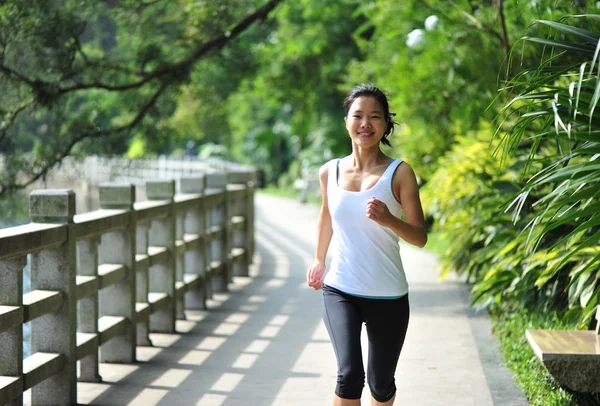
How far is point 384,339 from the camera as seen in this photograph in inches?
170

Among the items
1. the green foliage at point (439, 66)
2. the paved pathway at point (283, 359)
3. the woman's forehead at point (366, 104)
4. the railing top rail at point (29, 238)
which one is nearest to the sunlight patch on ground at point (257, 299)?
the paved pathway at point (283, 359)

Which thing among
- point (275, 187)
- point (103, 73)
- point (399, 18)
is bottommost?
point (275, 187)

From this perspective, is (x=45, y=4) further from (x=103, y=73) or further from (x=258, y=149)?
(x=258, y=149)

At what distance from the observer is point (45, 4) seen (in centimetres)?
937

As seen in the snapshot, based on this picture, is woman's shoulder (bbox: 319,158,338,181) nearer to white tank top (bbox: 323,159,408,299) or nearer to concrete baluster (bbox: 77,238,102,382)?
white tank top (bbox: 323,159,408,299)

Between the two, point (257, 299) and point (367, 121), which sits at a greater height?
point (367, 121)

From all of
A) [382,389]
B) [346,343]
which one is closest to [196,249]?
[382,389]

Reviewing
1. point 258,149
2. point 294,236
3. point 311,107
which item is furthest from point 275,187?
point 294,236

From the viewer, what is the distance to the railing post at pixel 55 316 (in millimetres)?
5586

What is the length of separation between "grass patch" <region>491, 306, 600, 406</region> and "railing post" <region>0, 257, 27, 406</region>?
3.01 metres

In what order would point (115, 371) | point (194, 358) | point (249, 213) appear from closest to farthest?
point (115, 371) → point (194, 358) → point (249, 213)

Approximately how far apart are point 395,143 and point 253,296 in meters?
11.5

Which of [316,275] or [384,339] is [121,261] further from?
[384,339]

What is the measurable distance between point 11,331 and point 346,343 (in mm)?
1867
